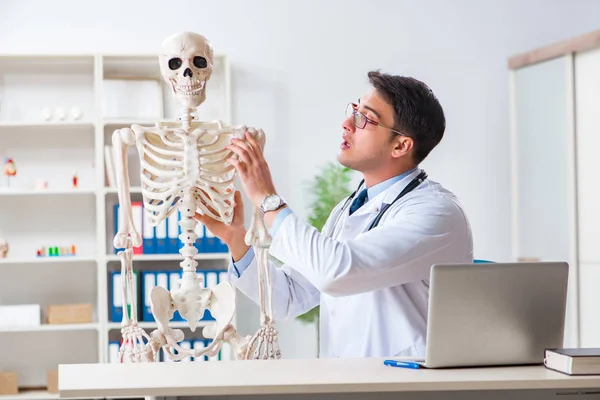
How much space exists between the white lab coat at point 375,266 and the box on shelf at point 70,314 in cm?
221

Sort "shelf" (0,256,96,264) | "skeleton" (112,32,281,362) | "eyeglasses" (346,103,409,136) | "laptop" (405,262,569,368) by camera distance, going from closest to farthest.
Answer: "laptop" (405,262,569,368)
"skeleton" (112,32,281,362)
"eyeglasses" (346,103,409,136)
"shelf" (0,256,96,264)

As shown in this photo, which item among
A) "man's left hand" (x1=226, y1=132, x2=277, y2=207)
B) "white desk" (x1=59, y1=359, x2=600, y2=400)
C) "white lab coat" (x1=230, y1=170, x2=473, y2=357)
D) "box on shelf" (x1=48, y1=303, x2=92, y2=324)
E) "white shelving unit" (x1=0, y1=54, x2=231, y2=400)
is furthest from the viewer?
"white shelving unit" (x1=0, y1=54, x2=231, y2=400)

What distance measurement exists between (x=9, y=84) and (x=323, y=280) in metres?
3.13

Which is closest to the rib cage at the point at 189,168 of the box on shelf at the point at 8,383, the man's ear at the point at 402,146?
the man's ear at the point at 402,146

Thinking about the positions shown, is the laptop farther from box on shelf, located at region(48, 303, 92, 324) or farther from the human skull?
box on shelf, located at region(48, 303, 92, 324)

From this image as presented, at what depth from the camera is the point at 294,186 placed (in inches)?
192

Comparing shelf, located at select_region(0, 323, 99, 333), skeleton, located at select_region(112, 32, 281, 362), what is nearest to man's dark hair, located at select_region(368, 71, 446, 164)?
skeleton, located at select_region(112, 32, 281, 362)

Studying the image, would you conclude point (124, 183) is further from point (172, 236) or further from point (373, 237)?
point (172, 236)

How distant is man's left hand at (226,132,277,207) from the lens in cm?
225

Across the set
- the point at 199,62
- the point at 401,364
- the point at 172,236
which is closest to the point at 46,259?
the point at 172,236

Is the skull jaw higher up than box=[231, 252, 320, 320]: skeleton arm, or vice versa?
the skull jaw

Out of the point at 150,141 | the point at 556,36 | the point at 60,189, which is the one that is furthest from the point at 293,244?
the point at 556,36

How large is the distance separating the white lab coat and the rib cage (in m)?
0.22

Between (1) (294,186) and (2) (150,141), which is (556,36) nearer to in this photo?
(1) (294,186)
